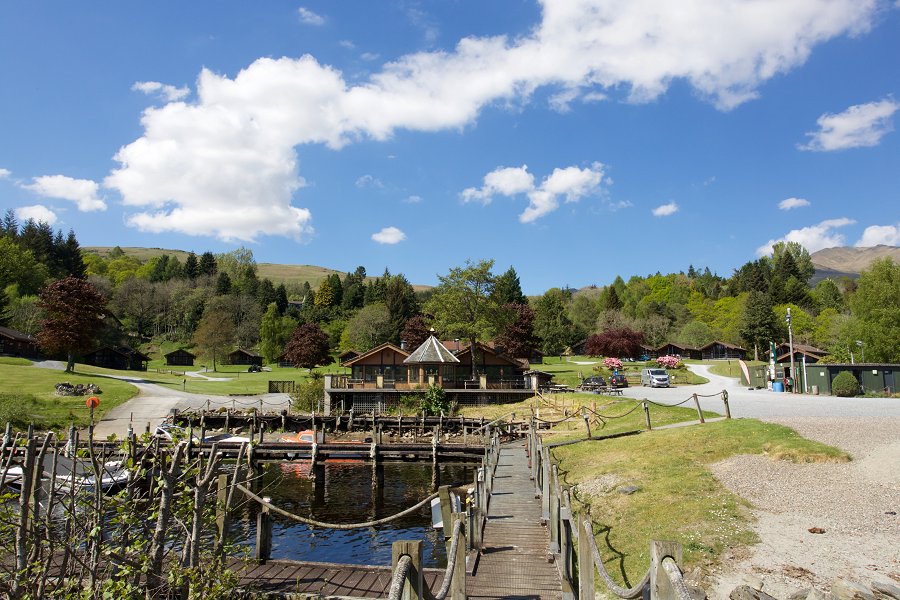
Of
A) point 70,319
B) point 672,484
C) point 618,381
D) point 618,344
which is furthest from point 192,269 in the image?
point 672,484

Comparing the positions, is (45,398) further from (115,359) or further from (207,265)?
(207,265)

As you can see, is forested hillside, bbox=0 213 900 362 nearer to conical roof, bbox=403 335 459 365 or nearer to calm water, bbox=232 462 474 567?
conical roof, bbox=403 335 459 365

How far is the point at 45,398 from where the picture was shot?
151 feet

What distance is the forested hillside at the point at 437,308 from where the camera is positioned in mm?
60250

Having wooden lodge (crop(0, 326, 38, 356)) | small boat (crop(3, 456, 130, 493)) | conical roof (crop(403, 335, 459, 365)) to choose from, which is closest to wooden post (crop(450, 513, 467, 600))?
small boat (crop(3, 456, 130, 493))

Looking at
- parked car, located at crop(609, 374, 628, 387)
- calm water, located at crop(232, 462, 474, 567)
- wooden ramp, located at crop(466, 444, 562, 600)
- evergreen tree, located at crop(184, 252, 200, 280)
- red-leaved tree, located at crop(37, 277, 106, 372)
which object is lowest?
calm water, located at crop(232, 462, 474, 567)

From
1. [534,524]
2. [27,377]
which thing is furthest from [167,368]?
[534,524]

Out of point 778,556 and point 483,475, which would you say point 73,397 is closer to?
point 483,475

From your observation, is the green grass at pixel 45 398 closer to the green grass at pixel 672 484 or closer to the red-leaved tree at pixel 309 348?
the red-leaved tree at pixel 309 348

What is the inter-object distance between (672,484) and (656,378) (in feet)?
137

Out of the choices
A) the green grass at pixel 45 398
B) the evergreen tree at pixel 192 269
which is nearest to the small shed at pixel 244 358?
the green grass at pixel 45 398

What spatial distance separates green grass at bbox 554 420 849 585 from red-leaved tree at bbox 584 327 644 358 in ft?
253

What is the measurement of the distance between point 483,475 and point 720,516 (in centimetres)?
711

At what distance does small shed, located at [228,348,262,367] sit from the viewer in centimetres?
9825
